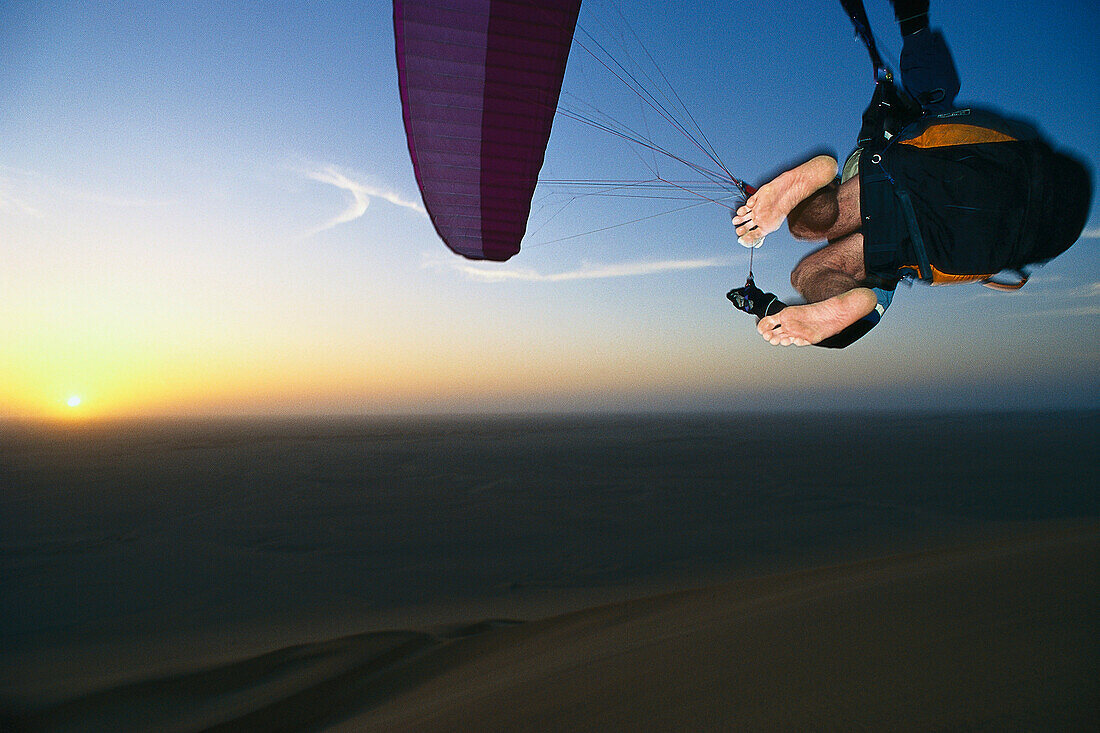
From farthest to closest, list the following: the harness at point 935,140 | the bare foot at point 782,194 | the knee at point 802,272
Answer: the knee at point 802,272 → the bare foot at point 782,194 → the harness at point 935,140

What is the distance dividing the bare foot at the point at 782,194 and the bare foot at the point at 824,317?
43 cm

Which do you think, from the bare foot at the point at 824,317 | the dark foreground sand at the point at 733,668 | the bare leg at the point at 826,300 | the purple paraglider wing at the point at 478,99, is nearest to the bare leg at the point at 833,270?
the bare leg at the point at 826,300

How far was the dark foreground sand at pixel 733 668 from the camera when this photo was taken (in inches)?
142

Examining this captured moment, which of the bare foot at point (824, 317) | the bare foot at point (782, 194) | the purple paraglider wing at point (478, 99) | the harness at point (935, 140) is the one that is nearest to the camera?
the harness at point (935, 140)

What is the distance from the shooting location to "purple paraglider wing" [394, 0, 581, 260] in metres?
4.07

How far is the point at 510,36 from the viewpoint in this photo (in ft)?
14.0

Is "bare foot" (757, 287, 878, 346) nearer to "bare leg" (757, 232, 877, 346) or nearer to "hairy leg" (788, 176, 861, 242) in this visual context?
"bare leg" (757, 232, 877, 346)

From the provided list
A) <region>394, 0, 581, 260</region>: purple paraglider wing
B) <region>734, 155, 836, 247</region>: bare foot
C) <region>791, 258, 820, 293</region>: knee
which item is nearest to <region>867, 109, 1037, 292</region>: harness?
<region>734, 155, 836, 247</region>: bare foot

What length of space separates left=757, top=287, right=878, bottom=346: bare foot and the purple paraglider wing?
2.95 m

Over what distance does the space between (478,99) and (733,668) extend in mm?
5634

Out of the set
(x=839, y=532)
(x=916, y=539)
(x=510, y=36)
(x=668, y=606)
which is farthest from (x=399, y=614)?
(x=916, y=539)

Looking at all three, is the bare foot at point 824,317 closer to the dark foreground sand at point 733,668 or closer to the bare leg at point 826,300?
the bare leg at point 826,300

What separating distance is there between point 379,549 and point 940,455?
33680 millimetres

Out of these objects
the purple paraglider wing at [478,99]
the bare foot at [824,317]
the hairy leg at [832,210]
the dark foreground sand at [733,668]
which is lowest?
the dark foreground sand at [733,668]
